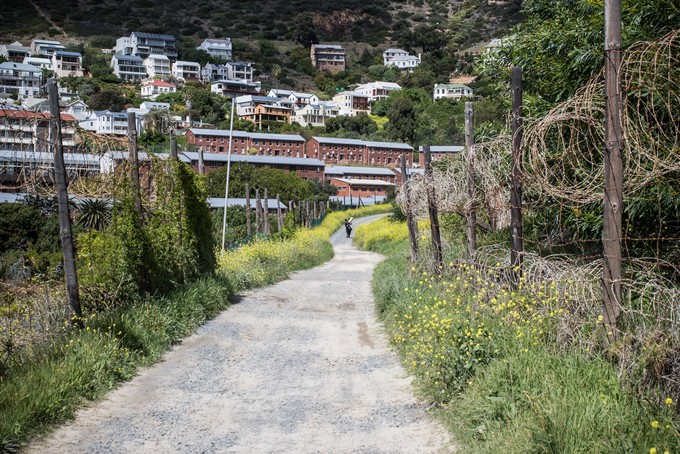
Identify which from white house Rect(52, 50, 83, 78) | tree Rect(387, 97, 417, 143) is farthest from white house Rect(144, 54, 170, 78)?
tree Rect(387, 97, 417, 143)

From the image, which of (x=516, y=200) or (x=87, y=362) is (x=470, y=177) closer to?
(x=516, y=200)

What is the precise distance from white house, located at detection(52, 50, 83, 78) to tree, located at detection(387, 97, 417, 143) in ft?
254

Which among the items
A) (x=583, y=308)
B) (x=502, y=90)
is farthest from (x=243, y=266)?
(x=583, y=308)

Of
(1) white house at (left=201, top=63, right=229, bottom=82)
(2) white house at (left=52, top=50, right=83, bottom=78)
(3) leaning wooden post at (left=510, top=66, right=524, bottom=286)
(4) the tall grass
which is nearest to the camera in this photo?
(4) the tall grass

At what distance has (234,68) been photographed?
179 meters

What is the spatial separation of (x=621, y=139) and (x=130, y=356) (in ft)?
21.3

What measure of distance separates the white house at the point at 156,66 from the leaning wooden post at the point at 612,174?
17443cm

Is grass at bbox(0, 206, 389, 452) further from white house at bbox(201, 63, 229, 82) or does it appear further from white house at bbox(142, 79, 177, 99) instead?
white house at bbox(201, 63, 229, 82)

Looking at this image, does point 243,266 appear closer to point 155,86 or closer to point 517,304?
point 517,304

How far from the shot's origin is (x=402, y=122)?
12138cm

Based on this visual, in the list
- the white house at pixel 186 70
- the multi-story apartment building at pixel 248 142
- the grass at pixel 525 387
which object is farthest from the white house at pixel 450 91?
the grass at pixel 525 387

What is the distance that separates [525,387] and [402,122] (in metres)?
117

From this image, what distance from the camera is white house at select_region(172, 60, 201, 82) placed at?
174625 millimetres

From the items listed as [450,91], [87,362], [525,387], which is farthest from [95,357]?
[450,91]
